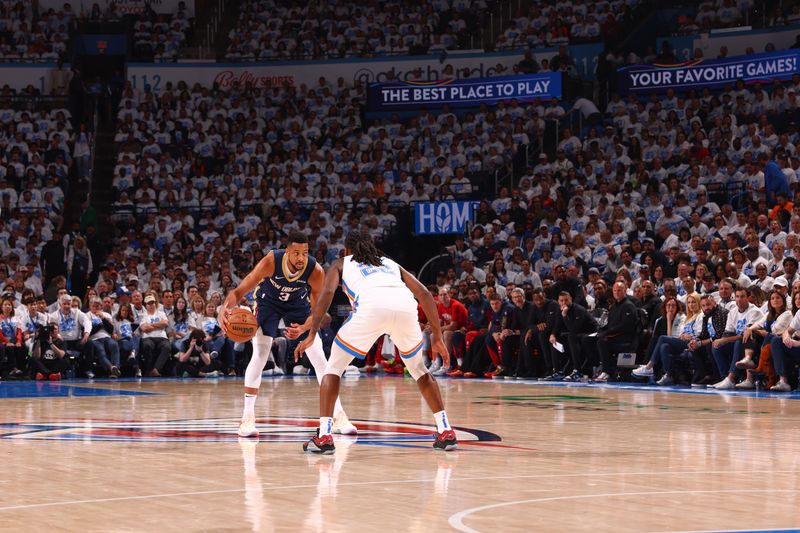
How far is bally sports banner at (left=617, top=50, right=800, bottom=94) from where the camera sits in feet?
85.9

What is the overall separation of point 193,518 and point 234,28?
2871cm

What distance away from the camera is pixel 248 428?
10.5m

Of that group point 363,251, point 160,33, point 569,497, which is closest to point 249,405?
point 363,251

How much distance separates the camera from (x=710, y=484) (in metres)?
7.58

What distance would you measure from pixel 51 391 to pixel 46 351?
10.6 ft

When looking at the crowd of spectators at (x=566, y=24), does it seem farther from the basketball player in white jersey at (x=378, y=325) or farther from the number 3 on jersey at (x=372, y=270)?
the basketball player in white jersey at (x=378, y=325)

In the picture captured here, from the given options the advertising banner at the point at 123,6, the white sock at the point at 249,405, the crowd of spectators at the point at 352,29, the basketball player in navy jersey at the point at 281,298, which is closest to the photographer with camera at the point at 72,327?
the basketball player in navy jersey at the point at 281,298

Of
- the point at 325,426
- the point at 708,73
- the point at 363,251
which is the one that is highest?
the point at 708,73

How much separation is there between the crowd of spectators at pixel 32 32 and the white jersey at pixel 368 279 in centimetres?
2444

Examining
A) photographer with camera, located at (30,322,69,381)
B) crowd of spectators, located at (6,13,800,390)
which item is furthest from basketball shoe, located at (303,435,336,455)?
photographer with camera, located at (30,322,69,381)

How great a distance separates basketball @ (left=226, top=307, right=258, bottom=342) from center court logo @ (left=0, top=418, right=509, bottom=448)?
33.1 inches

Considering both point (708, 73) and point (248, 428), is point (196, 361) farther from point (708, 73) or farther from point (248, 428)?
point (708, 73)

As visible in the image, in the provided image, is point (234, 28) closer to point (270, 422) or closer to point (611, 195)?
point (611, 195)

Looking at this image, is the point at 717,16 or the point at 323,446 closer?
the point at 323,446
